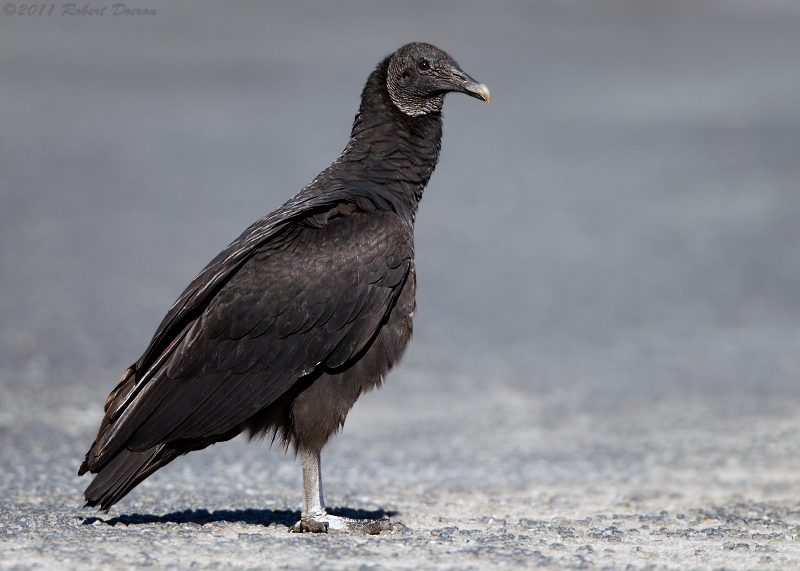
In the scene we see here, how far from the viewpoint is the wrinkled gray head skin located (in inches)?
227

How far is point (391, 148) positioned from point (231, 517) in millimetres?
2533

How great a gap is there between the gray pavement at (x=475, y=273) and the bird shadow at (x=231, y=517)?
0.15ft

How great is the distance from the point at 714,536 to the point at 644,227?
11735mm

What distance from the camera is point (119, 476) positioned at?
4.81 metres

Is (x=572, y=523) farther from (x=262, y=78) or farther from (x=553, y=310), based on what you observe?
(x=262, y=78)

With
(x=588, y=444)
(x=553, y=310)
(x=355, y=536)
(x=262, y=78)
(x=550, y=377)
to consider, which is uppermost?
(x=262, y=78)

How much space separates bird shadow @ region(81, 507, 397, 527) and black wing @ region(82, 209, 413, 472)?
2.02ft

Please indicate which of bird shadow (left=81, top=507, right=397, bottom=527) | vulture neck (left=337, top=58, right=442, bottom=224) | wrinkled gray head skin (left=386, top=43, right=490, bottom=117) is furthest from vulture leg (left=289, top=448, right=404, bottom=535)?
wrinkled gray head skin (left=386, top=43, right=490, bottom=117)

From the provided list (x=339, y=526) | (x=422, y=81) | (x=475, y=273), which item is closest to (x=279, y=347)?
(x=339, y=526)

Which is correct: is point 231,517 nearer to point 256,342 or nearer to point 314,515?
point 314,515

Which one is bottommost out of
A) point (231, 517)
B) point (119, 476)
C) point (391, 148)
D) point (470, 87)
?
point (231, 517)

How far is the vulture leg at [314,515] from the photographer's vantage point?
16.8 feet

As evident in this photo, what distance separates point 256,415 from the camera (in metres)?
5.05

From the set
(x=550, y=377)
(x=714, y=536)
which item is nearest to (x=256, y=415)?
(x=714, y=536)
